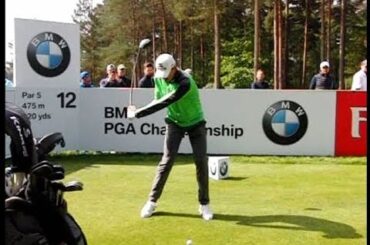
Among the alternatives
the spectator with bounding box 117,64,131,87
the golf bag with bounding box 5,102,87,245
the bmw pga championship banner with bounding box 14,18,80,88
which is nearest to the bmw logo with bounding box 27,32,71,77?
the bmw pga championship banner with bounding box 14,18,80,88

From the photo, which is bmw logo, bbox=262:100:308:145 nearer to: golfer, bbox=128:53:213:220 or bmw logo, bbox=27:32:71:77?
bmw logo, bbox=27:32:71:77

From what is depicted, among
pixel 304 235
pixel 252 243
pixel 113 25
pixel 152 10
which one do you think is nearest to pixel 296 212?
pixel 304 235

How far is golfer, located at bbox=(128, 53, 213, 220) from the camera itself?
5.64 metres

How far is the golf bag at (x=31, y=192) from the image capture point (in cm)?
265

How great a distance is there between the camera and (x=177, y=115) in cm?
589

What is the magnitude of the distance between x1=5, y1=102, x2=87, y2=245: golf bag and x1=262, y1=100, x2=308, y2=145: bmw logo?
8.36 metres

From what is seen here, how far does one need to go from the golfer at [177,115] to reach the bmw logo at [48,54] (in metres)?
5.80

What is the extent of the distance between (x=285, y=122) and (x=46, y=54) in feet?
14.1

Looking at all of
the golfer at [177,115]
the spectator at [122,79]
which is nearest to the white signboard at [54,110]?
the spectator at [122,79]

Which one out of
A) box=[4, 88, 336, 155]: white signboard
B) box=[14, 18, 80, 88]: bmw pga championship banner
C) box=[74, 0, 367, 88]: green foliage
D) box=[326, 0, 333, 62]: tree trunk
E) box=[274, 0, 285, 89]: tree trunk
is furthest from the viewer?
box=[74, 0, 367, 88]: green foliage

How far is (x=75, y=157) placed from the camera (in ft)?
36.5

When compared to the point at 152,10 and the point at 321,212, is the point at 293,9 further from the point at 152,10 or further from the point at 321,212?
the point at 321,212

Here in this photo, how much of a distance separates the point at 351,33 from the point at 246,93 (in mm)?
27205

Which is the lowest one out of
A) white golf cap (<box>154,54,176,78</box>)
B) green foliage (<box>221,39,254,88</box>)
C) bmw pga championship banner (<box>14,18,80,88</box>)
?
white golf cap (<box>154,54,176,78</box>)
